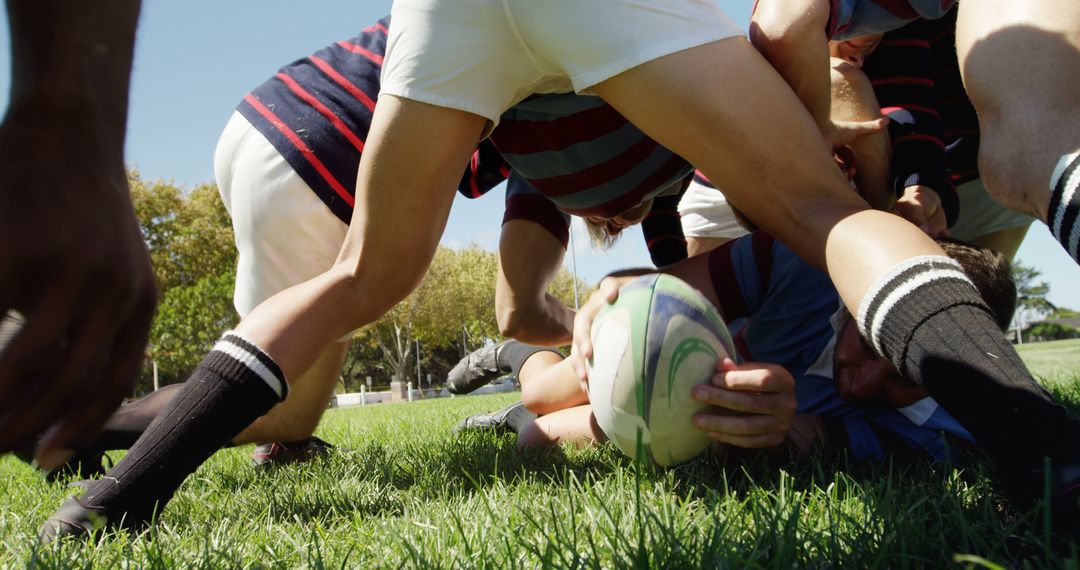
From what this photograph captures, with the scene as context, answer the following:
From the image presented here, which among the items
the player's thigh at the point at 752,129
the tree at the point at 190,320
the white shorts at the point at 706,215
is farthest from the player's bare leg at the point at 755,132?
the tree at the point at 190,320

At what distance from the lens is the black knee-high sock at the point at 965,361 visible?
1.60 meters

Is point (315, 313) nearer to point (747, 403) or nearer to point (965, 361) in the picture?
point (747, 403)

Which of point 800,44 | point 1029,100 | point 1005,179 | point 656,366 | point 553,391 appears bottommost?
point 553,391

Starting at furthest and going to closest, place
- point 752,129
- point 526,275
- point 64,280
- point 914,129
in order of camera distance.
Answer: point 526,275 → point 914,129 → point 752,129 → point 64,280

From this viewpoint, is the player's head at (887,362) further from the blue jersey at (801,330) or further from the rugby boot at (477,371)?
the rugby boot at (477,371)

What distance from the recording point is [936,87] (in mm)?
4113

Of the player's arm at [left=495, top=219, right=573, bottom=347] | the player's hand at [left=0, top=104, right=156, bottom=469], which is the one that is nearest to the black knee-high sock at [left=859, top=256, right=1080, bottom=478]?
the player's hand at [left=0, top=104, right=156, bottom=469]

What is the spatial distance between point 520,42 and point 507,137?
42.9 inches

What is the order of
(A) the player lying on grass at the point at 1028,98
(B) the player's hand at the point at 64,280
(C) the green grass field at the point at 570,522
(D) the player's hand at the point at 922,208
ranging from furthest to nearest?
(D) the player's hand at the point at 922,208 → (A) the player lying on grass at the point at 1028,98 → (C) the green grass field at the point at 570,522 → (B) the player's hand at the point at 64,280

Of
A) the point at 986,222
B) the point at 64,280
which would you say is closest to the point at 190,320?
the point at 986,222

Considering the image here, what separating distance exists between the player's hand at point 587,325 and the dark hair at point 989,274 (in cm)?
121

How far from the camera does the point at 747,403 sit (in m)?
2.25

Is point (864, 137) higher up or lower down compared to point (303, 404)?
higher up

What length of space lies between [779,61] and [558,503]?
1.53 metres
